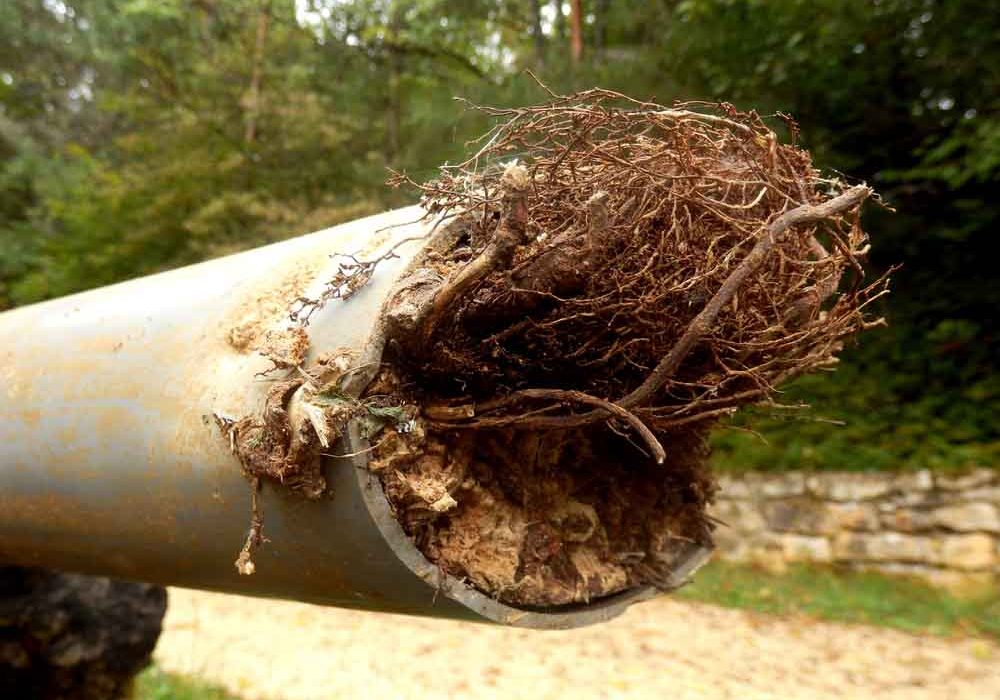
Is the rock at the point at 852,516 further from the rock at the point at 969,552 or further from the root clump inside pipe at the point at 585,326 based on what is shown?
the root clump inside pipe at the point at 585,326

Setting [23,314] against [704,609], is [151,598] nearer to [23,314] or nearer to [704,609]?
[23,314]

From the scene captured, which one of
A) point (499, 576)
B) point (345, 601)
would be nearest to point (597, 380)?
point (499, 576)

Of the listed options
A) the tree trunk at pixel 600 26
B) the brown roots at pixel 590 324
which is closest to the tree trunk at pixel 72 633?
the brown roots at pixel 590 324

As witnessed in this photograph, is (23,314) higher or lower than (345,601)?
higher

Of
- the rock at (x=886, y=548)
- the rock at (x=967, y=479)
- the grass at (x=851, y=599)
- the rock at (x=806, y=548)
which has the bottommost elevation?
the grass at (x=851, y=599)

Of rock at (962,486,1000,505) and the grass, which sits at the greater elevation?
rock at (962,486,1000,505)

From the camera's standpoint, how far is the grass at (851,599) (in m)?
6.25

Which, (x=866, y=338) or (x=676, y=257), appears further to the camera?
(x=866, y=338)

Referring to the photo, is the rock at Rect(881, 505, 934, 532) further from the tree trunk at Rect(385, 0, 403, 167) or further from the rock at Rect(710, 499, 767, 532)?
the tree trunk at Rect(385, 0, 403, 167)

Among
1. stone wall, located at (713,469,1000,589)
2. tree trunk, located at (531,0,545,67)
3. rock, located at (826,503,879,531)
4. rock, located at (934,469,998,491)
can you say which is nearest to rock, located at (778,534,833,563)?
stone wall, located at (713,469,1000,589)

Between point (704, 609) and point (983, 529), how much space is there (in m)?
2.16

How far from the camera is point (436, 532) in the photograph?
1.36 metres

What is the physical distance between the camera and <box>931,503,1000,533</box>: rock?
264 inches

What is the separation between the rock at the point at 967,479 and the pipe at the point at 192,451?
6.10 metres
